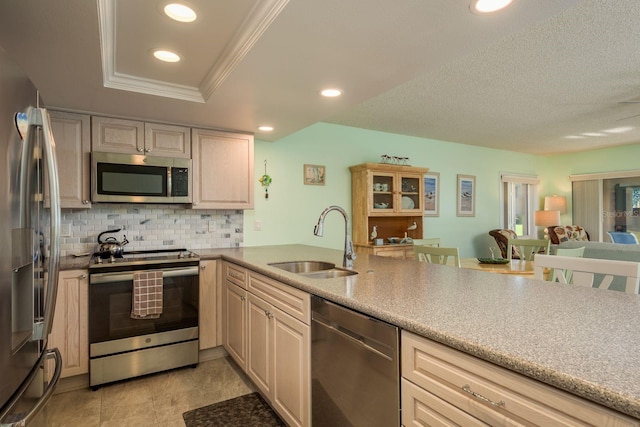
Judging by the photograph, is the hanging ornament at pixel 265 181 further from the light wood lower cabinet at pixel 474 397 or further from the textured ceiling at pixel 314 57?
the light wood lower cabinet at pixel 474 397

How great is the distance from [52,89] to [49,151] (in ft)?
4.89

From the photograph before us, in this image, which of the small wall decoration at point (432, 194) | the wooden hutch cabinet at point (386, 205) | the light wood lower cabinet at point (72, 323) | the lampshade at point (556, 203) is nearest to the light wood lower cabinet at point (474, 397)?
the light wood lower cabinet at point (72, 323)

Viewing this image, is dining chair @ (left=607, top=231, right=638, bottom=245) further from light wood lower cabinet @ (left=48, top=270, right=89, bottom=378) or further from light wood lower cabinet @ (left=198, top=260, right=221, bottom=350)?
light wood lower cabinet @ (left=48, top=270, right=89, bottom=378)

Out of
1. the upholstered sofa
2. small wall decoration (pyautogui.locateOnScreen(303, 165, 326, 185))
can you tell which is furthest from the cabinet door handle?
the upholstered sofa

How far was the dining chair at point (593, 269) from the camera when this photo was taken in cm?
156

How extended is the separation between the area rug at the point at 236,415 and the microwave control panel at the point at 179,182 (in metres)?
1.69

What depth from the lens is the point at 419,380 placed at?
1096mm

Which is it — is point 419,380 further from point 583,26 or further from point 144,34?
point 583,26

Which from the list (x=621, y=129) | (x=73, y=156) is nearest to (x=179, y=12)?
(x=73, y=156)

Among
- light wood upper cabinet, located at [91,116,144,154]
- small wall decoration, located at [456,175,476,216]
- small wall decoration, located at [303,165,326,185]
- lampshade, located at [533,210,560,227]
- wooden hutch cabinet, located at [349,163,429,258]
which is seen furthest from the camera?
lampshade, located at [533,210,560,227]

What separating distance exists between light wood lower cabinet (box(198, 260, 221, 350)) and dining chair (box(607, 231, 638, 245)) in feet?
21.5

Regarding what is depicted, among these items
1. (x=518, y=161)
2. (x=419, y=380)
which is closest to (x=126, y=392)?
(x=419, y=380)

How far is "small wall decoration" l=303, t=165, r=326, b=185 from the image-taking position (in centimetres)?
417

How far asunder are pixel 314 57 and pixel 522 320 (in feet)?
4.96
